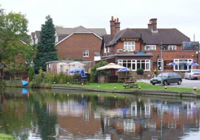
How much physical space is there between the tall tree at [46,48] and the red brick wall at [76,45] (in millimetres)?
4825

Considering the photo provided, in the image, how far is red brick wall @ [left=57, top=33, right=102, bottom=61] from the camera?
86.9 meters

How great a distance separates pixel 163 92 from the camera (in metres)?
42.0

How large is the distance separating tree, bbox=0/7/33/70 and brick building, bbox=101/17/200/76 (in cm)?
1454

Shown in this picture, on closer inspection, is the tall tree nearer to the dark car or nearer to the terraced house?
the terraced house

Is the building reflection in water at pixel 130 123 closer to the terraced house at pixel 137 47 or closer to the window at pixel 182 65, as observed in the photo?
the terraced house at pixel 137 47

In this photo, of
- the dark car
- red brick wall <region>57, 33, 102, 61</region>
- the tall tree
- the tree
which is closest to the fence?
the tree

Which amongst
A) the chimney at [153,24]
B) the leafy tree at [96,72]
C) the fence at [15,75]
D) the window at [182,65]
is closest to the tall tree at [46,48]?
the fence at [15,75]

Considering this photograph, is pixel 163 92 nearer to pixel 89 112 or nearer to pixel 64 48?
pixel 89 112

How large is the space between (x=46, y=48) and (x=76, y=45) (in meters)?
7.98

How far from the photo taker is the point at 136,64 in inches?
2611

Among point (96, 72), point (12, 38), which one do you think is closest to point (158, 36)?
point (96, 72)

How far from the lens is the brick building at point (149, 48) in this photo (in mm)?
66312

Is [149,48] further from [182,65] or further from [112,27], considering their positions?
[112,27]

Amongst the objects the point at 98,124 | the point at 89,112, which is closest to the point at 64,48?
the point at 89,112
